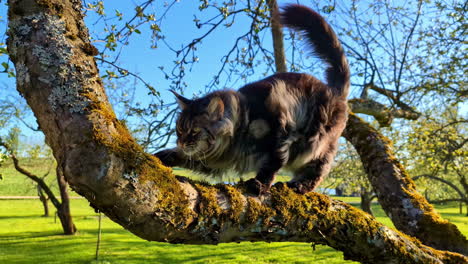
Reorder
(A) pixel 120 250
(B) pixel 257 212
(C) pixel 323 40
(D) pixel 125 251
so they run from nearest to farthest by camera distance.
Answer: (B) pixel 257 212
(C) pixel 323 40
(D) pixel 125 251
(A) pixel 120 250

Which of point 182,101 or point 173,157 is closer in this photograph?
point 173,157

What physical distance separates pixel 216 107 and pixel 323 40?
1.61m

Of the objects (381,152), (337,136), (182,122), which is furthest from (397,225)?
(182,122)

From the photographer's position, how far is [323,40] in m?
3.47

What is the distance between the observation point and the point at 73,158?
1211 millimetres

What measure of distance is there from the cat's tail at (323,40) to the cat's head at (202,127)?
4.41 feet

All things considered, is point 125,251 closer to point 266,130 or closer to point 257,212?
point 266,130

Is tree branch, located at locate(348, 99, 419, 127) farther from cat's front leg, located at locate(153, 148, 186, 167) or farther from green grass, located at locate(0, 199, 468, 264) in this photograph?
green grass, located at locate(0, 199, 468, 264)

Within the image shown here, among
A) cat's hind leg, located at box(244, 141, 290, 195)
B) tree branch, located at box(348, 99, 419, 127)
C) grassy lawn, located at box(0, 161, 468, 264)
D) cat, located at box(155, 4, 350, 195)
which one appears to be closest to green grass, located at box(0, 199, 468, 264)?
grassy lawn, located at box(0, 161, 468, 264)

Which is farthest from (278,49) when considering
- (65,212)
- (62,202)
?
(65,212)

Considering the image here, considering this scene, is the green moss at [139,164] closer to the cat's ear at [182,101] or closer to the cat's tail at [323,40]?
→ the cat's ear at [182,101]

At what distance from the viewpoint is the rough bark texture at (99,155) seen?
4.06 feet

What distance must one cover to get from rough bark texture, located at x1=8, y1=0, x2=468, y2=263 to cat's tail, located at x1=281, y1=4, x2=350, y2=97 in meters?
2.13

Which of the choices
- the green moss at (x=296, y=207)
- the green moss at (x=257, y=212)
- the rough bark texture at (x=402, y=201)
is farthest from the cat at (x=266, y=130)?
the rough bark texture at (x=402, y=201)
